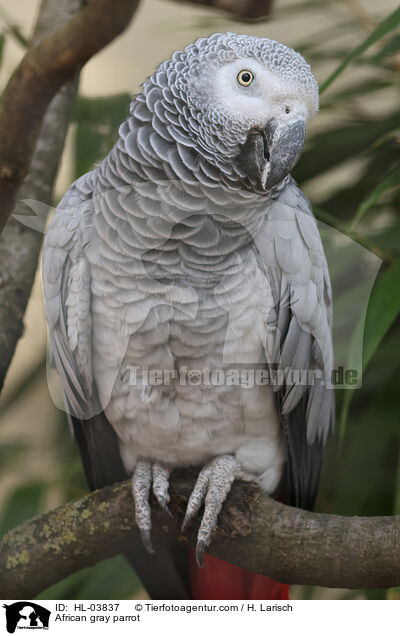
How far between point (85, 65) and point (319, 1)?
15.7 inches

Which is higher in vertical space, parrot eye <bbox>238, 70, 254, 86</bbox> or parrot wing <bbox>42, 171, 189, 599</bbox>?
parrot eye <bbox>238, 70, 254, 86</bbox>

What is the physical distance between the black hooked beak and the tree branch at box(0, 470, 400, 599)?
47 centimetres

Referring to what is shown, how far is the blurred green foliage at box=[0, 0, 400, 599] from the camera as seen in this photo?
839mm

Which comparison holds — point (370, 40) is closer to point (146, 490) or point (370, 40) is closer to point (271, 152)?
point (271, 152)

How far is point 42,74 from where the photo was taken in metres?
0.79

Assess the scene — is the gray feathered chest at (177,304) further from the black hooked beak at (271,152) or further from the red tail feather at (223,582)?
the red tail feather at (223,582)

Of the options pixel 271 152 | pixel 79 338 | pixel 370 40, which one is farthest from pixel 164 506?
pixel 370 40

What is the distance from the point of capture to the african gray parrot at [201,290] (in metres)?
0.74

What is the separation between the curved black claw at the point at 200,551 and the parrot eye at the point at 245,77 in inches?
26.0

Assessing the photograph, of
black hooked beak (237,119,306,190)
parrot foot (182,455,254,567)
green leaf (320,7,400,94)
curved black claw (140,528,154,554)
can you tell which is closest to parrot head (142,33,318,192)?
black hooked beak (237,119,306,190)

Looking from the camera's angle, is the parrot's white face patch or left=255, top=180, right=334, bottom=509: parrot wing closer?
the parrot's white face patch

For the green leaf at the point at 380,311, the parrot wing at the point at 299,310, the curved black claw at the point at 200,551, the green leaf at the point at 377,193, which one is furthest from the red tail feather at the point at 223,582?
the green leaf at the point at 377,193

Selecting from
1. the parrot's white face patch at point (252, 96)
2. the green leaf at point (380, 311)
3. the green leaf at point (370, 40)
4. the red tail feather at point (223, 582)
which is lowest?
the red tail feather at point (223, 582)
